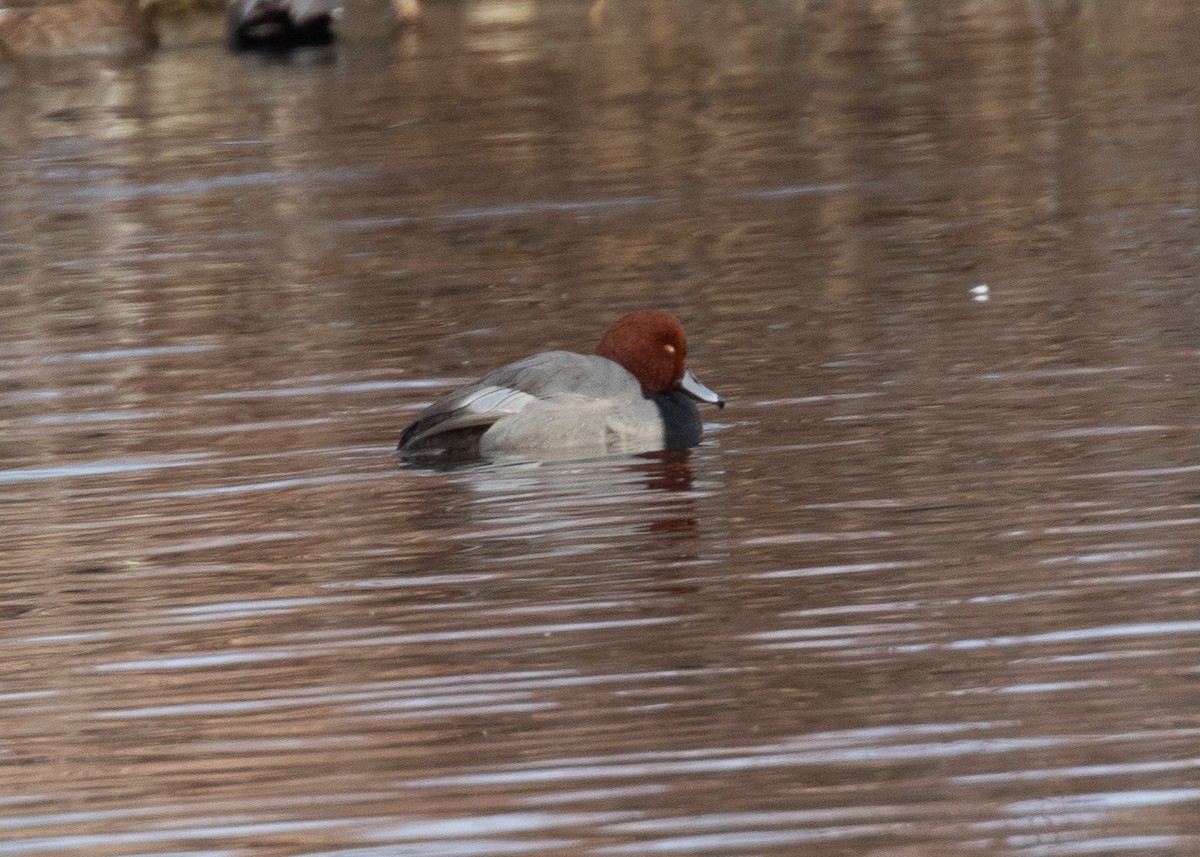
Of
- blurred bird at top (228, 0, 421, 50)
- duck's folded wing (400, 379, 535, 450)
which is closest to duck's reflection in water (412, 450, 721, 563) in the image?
duck's folded wing (400, 379, 535, 450)

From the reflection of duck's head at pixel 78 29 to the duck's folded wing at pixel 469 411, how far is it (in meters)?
25.8

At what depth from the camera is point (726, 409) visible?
400 inches

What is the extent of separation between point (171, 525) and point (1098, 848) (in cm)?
443

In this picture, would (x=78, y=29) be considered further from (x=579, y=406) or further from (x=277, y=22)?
(x=579, y=406)

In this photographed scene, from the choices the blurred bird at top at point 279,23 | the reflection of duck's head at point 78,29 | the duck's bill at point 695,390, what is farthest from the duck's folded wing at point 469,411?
the reflection of duck's head at point 78,29

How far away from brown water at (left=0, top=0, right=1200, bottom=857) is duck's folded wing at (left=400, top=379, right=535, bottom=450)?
0.18 metres

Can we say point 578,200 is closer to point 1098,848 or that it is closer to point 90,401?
point 90,401

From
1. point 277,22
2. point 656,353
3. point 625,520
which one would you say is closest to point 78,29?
point 277,22

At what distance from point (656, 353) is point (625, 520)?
4.92 ft

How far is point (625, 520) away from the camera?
8.32 m

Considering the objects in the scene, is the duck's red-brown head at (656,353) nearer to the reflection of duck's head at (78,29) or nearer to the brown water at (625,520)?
the brown water at (625,520)

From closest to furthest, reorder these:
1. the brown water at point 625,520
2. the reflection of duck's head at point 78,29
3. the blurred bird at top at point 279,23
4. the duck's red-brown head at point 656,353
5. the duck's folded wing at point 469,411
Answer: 1. the brown water at point 625,520
2. the duck's folded wing at point 469,411
3. the duck's red-brown head at point 656,353
4. the blurred bird at top at point 279,23
5. the reflection of duck's head at point 78,29

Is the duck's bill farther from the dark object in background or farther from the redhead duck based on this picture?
the dark object in background

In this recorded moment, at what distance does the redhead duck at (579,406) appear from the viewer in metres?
9.35
